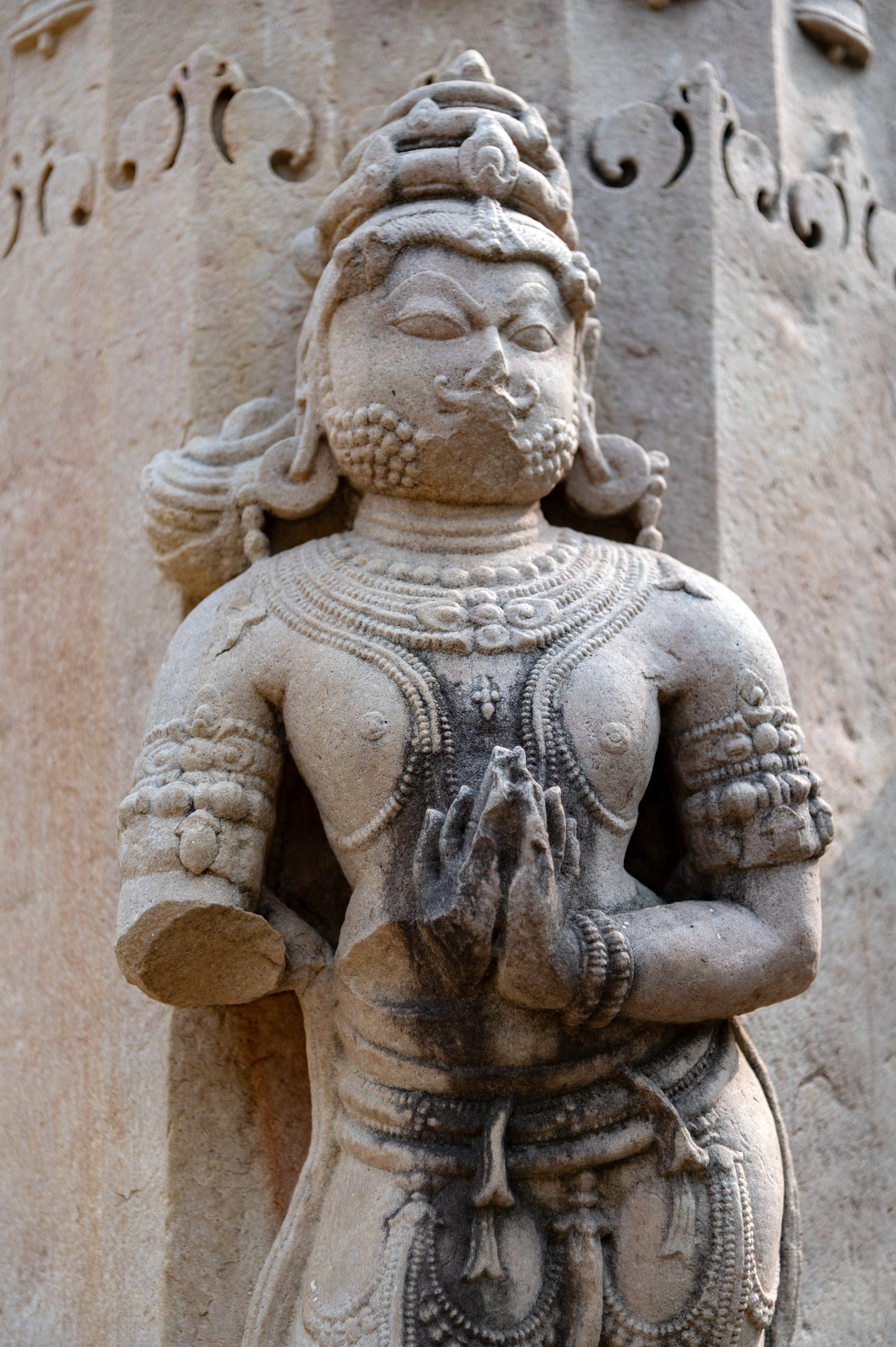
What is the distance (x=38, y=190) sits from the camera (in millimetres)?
4207

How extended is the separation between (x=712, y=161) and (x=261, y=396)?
147 cm

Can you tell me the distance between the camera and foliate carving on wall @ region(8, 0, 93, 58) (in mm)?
4230

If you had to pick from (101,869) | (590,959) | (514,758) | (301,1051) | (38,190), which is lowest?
(301,1051)

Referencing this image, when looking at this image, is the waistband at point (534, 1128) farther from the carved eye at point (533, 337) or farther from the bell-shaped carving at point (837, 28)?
the bell-shaped carving at point (837, 28)

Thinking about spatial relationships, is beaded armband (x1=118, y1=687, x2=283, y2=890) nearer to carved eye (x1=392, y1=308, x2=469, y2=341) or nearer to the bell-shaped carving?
carved eye (x1=392, y1=308, x2=469, y2=341)

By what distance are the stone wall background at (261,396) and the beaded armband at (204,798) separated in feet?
2.09

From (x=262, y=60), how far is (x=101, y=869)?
Answer: 234cm

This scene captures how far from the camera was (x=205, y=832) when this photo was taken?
292 cm

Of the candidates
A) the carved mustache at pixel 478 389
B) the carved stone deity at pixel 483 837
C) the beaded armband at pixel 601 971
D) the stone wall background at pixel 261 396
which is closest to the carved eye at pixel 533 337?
the carved stone deity at pixel 483 837

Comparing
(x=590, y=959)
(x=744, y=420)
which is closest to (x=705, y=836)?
(x=590, y=959)

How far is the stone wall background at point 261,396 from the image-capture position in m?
3.51

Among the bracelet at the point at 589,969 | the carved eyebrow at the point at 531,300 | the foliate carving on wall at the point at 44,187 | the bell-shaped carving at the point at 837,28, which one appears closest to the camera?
the bracelet at the point at 589,969

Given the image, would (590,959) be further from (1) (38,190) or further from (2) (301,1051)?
(1) (38,190)

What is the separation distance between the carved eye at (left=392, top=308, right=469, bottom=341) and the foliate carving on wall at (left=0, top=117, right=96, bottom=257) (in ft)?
4.90
